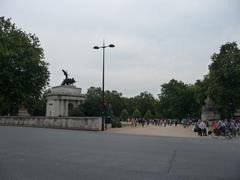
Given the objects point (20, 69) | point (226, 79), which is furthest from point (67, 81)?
point (226, 79)

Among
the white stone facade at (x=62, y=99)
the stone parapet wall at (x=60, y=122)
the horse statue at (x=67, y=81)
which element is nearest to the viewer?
the stone parapet wall at (x=60, y=122)

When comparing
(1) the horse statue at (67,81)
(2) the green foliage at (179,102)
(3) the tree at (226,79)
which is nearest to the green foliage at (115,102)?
(2) the green foliage at (179,102)

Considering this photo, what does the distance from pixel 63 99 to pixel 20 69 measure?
16.5 meters

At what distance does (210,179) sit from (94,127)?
29.5 meters

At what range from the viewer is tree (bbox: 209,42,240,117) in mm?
54906

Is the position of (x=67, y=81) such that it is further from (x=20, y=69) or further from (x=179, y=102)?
(x=179, y=102)

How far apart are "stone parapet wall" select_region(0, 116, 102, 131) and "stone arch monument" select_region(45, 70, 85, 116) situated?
474 inches

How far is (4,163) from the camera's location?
1088cm

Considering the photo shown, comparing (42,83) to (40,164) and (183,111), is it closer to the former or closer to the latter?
(40,164)

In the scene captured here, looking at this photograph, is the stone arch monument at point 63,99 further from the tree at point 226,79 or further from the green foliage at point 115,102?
the green foliage at point 115,102

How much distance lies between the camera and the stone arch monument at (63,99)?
63.0 metres

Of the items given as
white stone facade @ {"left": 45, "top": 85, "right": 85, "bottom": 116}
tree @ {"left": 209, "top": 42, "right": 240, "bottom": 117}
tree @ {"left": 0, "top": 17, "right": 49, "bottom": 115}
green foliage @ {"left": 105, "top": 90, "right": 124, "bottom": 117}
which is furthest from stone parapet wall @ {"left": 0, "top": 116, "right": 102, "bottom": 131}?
green foliage @ {"left": 105, "top": 90, "right": 124, "bottom": 117}

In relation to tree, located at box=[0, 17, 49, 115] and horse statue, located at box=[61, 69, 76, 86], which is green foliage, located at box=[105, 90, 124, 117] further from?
tree, located at box=[0, 17, 49, 115]

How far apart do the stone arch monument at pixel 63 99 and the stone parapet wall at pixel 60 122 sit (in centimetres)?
1204
